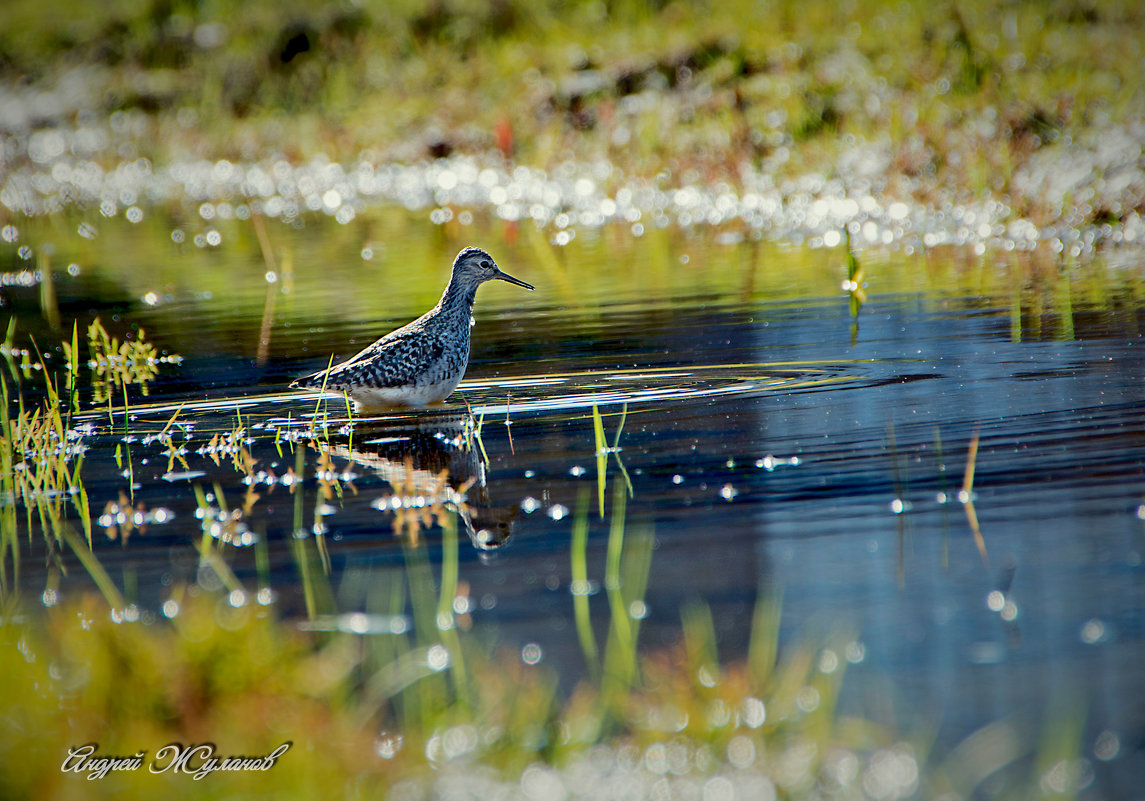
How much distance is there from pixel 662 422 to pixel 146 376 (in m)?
4.45

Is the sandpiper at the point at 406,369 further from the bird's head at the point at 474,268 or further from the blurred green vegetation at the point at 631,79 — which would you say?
the blurred green vegetation at the point at 631,79

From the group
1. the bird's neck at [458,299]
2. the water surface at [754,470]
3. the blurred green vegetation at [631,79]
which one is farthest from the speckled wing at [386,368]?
the blurred green vegetation at [631,79]

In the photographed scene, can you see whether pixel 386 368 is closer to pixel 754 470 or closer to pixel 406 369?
pixel 406 369

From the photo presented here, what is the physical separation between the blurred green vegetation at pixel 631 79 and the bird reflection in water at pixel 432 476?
9.54 metres

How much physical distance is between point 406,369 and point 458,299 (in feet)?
4.05

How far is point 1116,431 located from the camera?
7.25m

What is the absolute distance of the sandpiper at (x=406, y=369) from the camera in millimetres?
9023

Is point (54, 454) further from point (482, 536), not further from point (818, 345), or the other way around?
point (818, 345)

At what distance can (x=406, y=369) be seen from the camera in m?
9.02

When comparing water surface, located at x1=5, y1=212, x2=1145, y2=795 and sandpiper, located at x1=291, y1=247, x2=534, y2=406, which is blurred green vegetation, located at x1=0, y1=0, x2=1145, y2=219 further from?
sandpiper, located at x1=291, y1=247, x2=534, y2=406

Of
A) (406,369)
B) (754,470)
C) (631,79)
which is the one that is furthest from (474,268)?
(631,79)

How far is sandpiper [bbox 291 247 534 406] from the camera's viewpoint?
29.6ft

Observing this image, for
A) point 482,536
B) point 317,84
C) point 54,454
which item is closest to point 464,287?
point 54,454

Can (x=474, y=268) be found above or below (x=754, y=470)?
above
